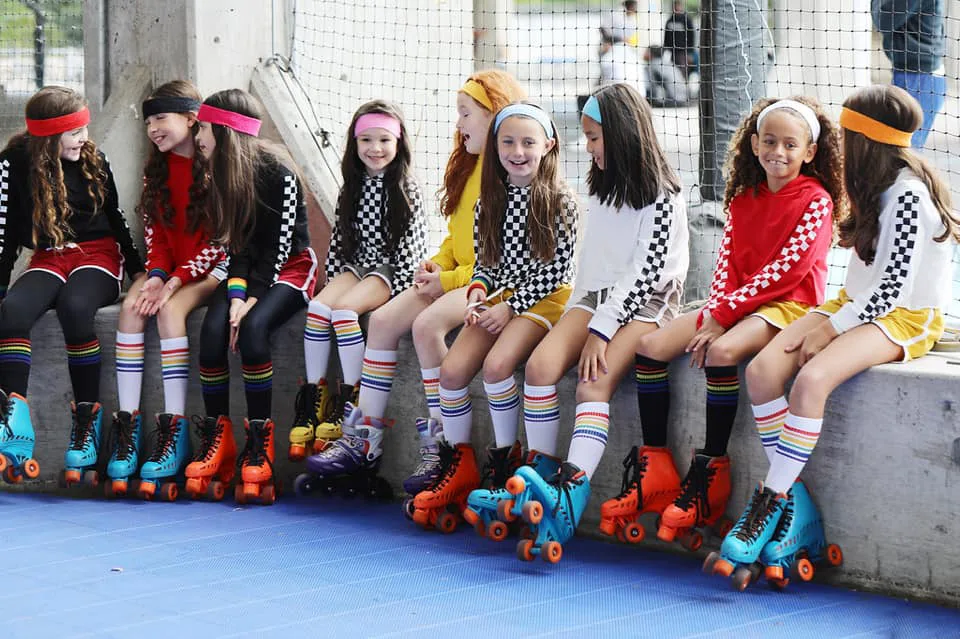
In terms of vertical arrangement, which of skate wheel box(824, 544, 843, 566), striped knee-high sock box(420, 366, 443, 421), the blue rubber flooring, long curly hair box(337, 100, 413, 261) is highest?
long curly hair box(337, 100, 413, 261)

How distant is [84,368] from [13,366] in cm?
23

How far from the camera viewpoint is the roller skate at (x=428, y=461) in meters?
3.82

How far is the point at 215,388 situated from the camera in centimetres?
426

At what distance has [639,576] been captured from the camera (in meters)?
3.35

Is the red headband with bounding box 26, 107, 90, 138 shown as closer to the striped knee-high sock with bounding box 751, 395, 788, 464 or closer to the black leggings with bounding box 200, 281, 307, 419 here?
the black leggings with bounding box 200, 281, 307, 419

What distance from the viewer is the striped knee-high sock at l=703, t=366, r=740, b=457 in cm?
336

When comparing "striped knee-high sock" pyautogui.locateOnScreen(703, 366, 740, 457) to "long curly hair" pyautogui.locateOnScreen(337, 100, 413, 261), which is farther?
"long curly hair" pyautogui.locateOnScreen(337, 100, 413, 261)

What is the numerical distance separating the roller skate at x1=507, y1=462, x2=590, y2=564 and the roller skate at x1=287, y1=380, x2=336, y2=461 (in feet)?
3.25

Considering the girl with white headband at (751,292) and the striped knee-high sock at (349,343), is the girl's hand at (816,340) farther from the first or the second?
the striped knee-high sock at (349,343)

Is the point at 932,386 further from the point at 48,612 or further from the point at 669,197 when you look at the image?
the point at 48,612

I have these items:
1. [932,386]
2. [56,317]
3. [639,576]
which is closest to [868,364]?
[932,386]

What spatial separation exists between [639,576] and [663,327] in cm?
70

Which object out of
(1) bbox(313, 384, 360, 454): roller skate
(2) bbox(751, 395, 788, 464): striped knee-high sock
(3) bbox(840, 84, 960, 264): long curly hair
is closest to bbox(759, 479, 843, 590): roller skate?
(2) bbox(751, 395, 788, 464): striped knee-high sock

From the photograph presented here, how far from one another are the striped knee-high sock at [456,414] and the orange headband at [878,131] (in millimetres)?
1383
